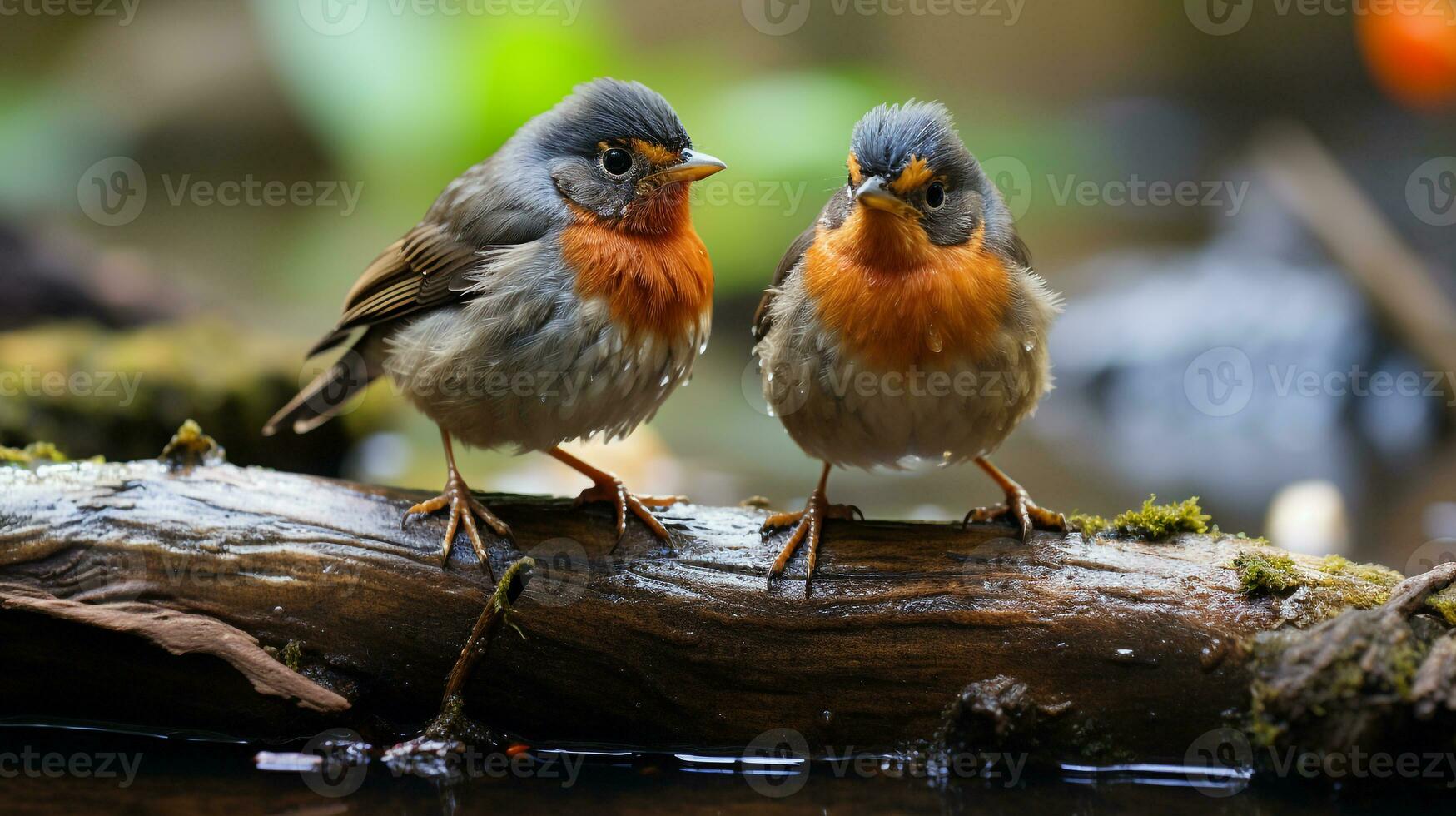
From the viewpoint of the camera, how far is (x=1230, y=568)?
11.0 feet

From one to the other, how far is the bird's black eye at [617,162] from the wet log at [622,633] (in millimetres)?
1351

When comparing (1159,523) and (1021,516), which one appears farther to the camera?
(1021,516)

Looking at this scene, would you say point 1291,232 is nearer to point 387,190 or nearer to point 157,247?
point 387,190

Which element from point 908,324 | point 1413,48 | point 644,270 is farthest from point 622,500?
point 1413,48

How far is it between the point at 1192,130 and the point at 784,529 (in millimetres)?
10776

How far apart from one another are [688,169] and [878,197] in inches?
28.9

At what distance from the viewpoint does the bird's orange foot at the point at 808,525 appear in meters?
3.53

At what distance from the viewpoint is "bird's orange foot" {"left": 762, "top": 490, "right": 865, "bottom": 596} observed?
3.53 metres

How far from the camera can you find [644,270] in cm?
380

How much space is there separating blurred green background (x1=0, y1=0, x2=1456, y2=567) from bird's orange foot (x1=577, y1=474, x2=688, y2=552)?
140cm

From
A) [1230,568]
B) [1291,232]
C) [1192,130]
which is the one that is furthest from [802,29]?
[1230,568]
